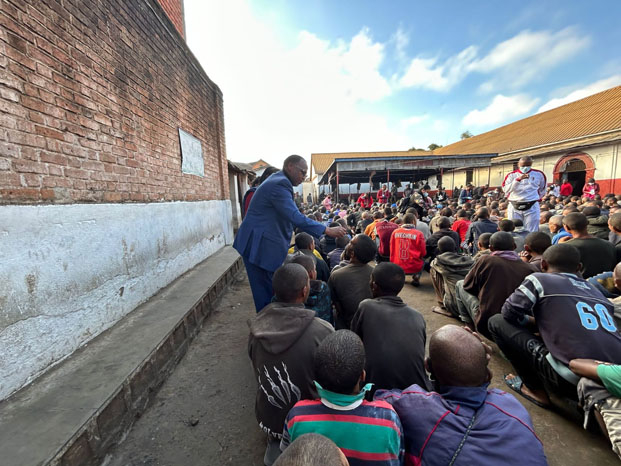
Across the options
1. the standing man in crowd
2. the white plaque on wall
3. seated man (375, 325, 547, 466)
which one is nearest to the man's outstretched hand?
seated man (375, 325, 547, 466)

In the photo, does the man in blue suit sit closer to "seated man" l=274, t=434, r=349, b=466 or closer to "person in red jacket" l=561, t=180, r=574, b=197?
"seated man" l=274, t=434, r=349, b=466

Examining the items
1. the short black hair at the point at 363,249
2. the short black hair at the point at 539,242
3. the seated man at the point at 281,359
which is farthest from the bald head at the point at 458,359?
the short black hair at the point at 539,242

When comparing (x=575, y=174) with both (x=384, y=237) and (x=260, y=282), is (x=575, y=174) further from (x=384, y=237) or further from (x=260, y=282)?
(x=260, y=282)

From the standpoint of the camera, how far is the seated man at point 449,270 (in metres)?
3.52

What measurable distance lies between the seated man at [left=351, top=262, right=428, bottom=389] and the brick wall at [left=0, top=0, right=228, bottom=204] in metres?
2.69

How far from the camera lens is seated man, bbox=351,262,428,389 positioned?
1.66m

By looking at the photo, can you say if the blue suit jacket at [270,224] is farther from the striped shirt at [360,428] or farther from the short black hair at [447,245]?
the short black hair at [447,245]

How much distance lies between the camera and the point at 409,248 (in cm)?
462

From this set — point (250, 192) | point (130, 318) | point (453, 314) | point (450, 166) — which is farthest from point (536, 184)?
point (450, 166)

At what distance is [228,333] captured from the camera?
348 cm

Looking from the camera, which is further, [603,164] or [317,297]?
[603,164]

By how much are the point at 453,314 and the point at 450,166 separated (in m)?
12.7

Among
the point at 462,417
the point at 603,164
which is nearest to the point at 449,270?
the point at 462,417

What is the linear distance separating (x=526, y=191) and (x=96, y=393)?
6780mm
